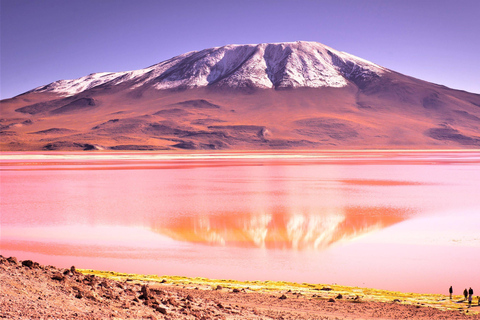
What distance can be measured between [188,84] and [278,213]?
175 metres

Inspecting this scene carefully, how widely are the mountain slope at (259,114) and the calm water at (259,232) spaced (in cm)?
9144

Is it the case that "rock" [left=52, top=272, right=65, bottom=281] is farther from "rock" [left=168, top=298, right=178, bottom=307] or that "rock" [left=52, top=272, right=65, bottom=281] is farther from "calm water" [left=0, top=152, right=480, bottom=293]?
"calm water" [left=0, top=152, right=480, bottom=293]

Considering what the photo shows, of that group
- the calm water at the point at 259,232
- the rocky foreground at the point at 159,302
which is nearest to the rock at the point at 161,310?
the rocky foreground at the point at 159,302

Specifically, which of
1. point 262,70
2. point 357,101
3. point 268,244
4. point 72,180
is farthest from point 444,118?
point 268,244

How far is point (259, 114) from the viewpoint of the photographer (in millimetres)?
159375

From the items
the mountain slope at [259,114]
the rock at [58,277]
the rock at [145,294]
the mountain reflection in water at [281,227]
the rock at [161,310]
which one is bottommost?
the rock at [161,310]

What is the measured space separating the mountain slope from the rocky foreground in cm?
10774

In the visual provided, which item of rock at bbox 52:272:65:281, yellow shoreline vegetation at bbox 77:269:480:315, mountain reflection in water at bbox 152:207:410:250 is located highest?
mountain reflection in water at bbox 152:207:410:250

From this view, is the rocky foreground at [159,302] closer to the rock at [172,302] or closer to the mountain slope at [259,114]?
the rock at [172,302]

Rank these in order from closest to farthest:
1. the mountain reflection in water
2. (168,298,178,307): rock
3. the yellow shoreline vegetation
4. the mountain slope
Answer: (168,298,178,307): rock < the yellow shoreline vegetation < the mountain reflection in water < the mountain slope

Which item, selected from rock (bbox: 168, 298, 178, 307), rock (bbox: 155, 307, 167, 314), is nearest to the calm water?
rock (bbox: 168, 298, 178, 307)

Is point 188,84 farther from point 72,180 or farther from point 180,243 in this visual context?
point 180,243

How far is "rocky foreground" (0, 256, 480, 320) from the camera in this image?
7.02 m

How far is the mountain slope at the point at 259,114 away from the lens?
133125 mm
